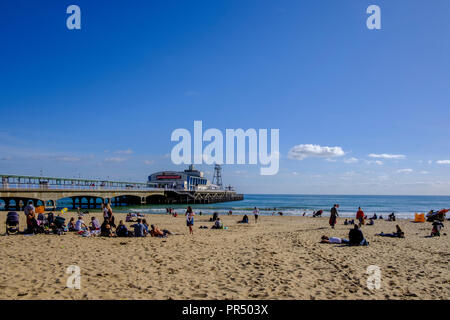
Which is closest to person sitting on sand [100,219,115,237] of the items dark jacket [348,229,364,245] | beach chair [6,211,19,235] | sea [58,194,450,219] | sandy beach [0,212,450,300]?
sandy beach [0,212,450,300]

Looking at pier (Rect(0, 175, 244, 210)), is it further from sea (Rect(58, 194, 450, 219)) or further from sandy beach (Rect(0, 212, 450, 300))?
sandy beach (Rect(0, 212, 450, 300))

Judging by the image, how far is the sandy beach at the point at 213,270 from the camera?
5715 mm

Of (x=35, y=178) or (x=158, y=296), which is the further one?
(x=35, y=178)

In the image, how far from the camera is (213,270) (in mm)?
7395

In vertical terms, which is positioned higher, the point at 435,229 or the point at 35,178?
the point at 35,178

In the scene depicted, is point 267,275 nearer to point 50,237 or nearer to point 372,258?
point 372,258

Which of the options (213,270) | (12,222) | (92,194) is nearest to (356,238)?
(213,270)

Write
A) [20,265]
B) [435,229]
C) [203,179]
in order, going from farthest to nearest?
[203,179] → [435,229] → [20,265]

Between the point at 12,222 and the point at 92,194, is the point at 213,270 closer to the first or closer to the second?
the point at 12,222

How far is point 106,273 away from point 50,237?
22.6ft

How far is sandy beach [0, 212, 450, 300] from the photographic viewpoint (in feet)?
18.7

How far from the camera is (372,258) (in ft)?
30.5

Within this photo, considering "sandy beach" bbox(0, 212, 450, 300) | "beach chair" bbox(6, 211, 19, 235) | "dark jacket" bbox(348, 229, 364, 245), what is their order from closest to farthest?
1. "sandy beach" bbox(0, 212, 450, 300)
2. "dark jacket" bbox(348, 229, 364, 245)
3. "beach chair" bbox(6, 211, 19, 235)
